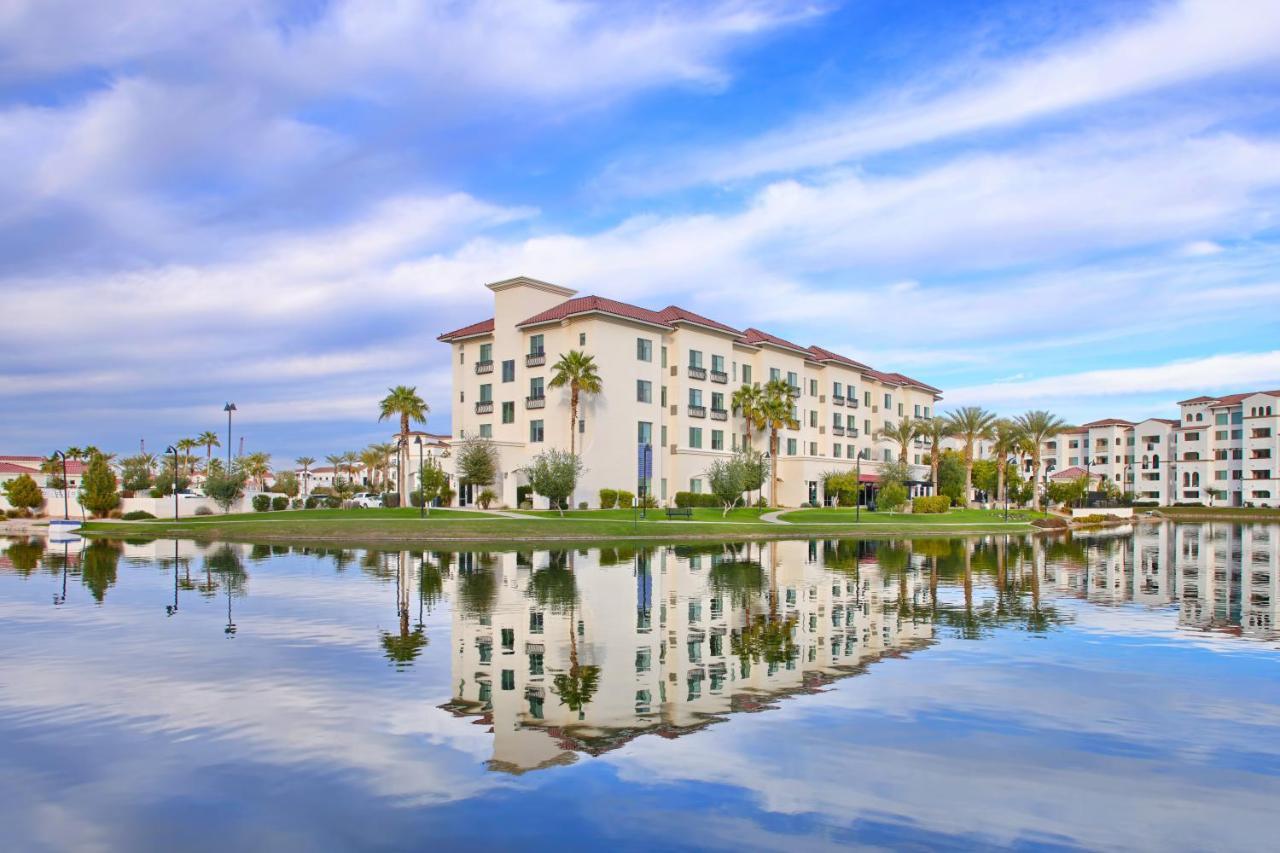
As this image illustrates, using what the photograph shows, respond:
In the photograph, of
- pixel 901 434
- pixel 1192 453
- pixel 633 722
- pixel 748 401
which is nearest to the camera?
pixel 633 722

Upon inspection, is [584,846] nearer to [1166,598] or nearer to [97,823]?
[97,823]

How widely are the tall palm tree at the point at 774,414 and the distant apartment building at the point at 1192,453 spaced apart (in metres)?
65.0

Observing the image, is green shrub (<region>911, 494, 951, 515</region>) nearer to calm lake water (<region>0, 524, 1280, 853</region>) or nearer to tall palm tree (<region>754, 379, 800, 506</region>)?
tall palm tree (<region>754, 379, 800, 506</region>)

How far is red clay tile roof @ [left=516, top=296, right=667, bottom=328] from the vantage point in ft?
217

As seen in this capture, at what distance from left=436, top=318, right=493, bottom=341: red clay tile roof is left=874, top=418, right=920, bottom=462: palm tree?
4615cm

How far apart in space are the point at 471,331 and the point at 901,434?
48.0m

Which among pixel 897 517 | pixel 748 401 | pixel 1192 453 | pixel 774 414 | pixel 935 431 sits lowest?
pixel 897 517

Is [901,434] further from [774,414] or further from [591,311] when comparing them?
[591,311]

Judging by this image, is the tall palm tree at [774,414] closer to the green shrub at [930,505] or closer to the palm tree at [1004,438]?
the green shrub at [930,505]

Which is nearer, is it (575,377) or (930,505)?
(575,377)

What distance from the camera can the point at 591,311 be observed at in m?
64.6

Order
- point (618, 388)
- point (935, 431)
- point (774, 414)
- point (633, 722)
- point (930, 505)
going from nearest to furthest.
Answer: point (633, 722) < point (618, 388) < point (774, 414) < point (930, 505) < point (935, 431)

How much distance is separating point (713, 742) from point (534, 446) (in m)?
59.1

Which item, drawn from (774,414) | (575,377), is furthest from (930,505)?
(575,377)
